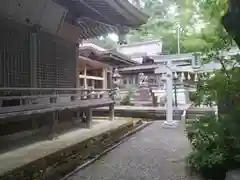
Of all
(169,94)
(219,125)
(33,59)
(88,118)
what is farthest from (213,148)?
(169,94)

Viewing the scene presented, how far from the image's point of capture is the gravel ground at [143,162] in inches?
191

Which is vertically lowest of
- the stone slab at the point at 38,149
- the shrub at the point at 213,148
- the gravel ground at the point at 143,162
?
the gravel ground at the point at 143,162

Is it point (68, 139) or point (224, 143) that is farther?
point (68, 139)

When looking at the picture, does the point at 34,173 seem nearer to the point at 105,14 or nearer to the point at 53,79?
the point at 53,79

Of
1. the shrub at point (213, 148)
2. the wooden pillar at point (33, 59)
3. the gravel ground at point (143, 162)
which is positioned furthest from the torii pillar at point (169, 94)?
the shrub at point (213, 148)

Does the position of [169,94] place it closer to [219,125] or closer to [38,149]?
[38,149]

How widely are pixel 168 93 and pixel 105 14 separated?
4718 millimetres

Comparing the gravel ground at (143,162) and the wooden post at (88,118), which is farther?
the wooden post at (88,118)

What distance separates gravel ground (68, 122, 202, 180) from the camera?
4844mm

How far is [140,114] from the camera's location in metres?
14.8

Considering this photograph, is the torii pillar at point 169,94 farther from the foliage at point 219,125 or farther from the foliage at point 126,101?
the foliage at point 126,101

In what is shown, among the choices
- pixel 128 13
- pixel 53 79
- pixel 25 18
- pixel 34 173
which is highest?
pixel 128 13

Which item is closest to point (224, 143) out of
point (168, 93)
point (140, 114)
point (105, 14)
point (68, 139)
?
point (68, 139)

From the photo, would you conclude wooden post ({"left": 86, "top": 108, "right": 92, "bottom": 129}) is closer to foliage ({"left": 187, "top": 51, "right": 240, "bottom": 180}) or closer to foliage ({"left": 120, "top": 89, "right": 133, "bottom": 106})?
foliage ({"left": 187, "top": 51, "right": 240, "bottom": 180})
